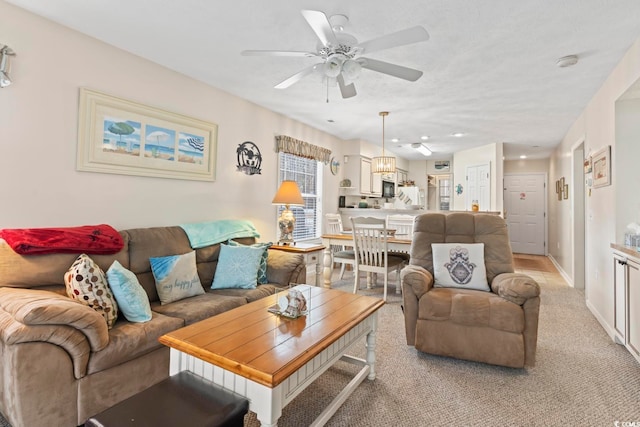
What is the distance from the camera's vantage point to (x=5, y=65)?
2.02 meters

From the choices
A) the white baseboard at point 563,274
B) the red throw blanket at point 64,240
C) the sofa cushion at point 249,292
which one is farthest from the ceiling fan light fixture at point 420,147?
the red throw blanket at point 64,240

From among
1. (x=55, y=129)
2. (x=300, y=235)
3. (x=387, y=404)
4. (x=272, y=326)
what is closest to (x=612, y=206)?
(x=387, y=404)

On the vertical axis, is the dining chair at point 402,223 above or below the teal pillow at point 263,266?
above

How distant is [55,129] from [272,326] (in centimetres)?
213

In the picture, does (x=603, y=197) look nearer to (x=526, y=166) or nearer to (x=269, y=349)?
(x=269, y=349)

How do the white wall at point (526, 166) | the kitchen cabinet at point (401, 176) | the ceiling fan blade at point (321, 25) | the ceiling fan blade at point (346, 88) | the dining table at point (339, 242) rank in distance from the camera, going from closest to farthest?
1. the ceiling fan blade at point (321, 25)
2. the ceiling fan blade at point (346, 88)
3. the dining table at point (339, 242)
4. the white wall at point (526, 166)
5. the kitchen cabinet at point (401, 176)

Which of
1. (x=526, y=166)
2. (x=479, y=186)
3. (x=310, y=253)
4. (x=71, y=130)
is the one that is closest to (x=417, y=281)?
(x=310, y=253)

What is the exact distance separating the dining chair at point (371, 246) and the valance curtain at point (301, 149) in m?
1.44

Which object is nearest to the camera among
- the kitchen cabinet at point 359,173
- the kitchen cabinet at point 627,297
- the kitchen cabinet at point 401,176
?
the kitchen cabinet at point 627,297

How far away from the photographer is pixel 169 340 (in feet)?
5.01

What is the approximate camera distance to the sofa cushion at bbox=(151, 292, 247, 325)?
2145 mm

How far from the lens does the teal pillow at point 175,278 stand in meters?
2.40

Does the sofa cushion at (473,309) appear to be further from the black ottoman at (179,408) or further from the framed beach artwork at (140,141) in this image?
the framed beach artwork at (140,141)

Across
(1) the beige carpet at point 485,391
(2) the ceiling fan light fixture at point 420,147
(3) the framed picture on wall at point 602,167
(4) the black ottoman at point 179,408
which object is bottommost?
(1) the beige carpet at point 485,391
